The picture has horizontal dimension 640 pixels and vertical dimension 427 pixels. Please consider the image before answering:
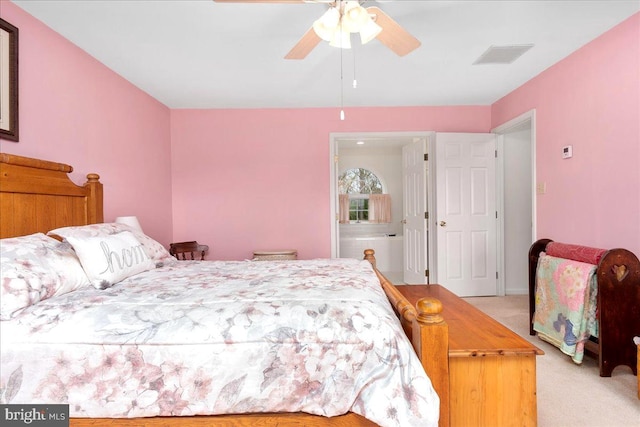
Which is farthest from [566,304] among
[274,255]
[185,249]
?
[185,249]

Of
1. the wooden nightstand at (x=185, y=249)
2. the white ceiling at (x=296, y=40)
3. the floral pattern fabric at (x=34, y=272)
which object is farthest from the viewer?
the wooden nightstand at (x=185, y=249)

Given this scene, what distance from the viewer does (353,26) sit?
1.72 m

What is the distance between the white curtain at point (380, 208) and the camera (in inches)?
265

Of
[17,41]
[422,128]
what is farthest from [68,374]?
[422,128]

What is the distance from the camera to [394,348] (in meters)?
1.25

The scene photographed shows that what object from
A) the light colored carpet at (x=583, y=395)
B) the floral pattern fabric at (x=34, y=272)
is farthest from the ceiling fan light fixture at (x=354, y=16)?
the light colored carpet at (x=583, y=395)

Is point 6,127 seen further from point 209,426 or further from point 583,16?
point 583,16

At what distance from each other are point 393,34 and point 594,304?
227 cm

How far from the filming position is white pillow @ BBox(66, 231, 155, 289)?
1.76m

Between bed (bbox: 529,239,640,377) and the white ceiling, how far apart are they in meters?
1.67

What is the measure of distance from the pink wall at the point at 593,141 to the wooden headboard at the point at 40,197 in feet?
12.8

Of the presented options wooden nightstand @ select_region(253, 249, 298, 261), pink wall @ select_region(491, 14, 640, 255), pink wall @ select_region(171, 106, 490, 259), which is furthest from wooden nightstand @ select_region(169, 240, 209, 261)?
pink wall @ select_region(491, 14, 640, 255)

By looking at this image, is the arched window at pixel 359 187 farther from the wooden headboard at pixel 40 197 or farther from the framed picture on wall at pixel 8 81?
the framed picture on wall at pixel 8 81

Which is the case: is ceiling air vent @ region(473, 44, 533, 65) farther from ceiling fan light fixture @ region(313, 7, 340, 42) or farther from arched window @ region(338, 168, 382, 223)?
arched window @ region(338, 168, 382, 223)
